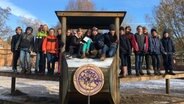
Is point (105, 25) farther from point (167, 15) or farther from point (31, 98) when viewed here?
point (167, 15)

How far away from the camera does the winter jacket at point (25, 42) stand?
15273mm

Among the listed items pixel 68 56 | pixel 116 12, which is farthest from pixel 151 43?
pixel 68 56

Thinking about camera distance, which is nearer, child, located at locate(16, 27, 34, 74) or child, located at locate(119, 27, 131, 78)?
child, located at locate(119, 27, 131, 78)

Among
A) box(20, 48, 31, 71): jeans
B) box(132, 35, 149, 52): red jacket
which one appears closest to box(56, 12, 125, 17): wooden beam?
box(132, 35, 149, 52): red jacket

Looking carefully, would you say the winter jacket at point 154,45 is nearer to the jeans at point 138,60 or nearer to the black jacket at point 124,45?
the jeans at point 138,60

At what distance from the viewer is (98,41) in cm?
1249

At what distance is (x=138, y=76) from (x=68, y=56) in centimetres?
347

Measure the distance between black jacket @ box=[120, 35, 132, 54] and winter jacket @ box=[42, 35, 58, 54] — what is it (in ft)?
7.04

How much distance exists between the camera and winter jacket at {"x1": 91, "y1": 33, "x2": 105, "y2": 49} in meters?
12.5

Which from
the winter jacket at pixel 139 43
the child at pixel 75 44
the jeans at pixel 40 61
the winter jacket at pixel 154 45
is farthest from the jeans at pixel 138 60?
the jeans at pixel 40 61

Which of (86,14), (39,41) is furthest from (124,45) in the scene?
(39,41)

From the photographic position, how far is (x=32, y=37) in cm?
1547

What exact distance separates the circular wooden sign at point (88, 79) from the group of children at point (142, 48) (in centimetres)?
317

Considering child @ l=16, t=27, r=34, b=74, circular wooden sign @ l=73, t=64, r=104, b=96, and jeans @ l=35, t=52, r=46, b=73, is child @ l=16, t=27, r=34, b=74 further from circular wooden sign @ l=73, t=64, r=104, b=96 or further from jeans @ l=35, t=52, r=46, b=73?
circular wooden sign @ l=73, t=64, r=104, b=96
